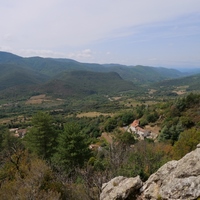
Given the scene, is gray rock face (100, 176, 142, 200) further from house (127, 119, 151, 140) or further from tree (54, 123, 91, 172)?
house (127, 119, 151, 140)

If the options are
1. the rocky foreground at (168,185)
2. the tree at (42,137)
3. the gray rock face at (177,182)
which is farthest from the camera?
the tree at (42,137)

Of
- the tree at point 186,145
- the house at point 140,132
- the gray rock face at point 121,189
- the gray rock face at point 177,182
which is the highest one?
the gray rock face at point 177,182

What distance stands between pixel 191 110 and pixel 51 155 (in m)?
40.0

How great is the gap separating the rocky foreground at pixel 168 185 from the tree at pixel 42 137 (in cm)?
1572

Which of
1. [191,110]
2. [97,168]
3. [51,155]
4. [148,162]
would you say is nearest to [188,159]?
[148,162]

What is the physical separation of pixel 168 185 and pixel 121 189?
2671mm

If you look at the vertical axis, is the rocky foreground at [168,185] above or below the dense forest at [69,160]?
above

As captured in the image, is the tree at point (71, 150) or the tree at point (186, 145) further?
the tree at point (186, 145)

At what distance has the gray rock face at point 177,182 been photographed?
929cm

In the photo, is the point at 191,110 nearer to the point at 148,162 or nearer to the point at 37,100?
the point at 148,162

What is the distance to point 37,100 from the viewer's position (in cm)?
18638

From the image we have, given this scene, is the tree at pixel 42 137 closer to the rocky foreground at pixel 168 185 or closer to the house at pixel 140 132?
the rocky foreground at pixel 168 185

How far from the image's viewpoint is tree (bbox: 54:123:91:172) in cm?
2439

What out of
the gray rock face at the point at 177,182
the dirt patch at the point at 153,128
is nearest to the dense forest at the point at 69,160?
the gray rock face at the point at 177,182
